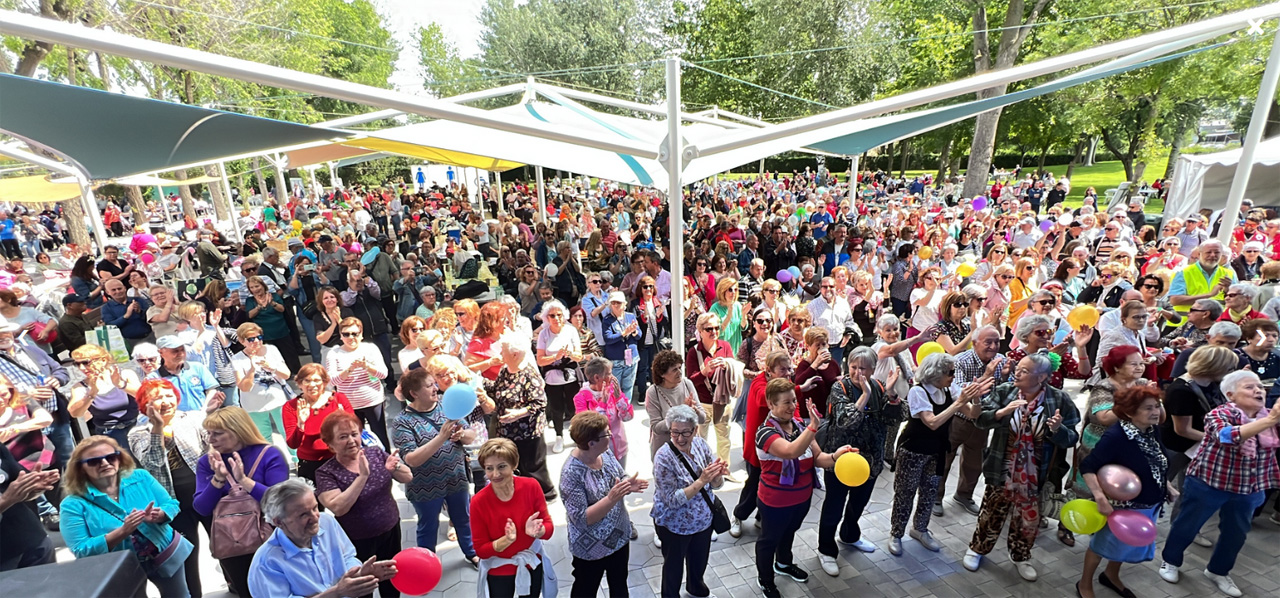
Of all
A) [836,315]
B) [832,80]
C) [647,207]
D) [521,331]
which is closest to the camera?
[521,331]

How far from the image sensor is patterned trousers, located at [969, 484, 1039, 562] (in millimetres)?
3607

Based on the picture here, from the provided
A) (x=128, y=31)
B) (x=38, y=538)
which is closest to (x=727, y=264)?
(x=38, y=538)

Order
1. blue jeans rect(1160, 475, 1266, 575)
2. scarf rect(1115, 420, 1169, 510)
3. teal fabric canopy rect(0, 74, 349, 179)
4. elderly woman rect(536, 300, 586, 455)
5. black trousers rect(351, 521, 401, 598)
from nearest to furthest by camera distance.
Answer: scarf rect(1115, 420, 1169, 510) → black trousers rect(351, 521, 401, 598) → blue jeans rect(1160, 475, 1266, 575) → teal fabric canopy rect(0, 74, 349, 179) → elderly woman rect(536, 300, 586, 455)

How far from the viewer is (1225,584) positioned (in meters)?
3.56

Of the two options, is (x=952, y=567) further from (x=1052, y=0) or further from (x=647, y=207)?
(x=1052, y=0)

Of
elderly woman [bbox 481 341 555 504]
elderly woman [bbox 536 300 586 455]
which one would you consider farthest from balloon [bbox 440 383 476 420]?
elderly woman [bbox 536 300 586 455]

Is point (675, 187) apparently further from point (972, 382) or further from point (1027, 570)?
point (1027, 570)

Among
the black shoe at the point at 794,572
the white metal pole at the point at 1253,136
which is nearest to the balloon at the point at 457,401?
the black shoe at the point at 794,572

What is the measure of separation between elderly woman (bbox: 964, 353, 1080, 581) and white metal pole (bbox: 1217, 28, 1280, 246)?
14.2 ft

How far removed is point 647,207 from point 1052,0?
15.0m

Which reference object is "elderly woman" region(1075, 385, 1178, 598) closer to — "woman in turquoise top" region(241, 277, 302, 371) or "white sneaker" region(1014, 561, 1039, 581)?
"white sneaker" region(1014, 561, 1039, 581)

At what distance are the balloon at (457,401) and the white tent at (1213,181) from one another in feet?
56.6

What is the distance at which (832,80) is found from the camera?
26172 millimetres

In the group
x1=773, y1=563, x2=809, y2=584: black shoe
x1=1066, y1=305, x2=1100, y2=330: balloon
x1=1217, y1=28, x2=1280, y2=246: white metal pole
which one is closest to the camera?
x1=773, y1=563, x2=809, y2=584: black shoe
